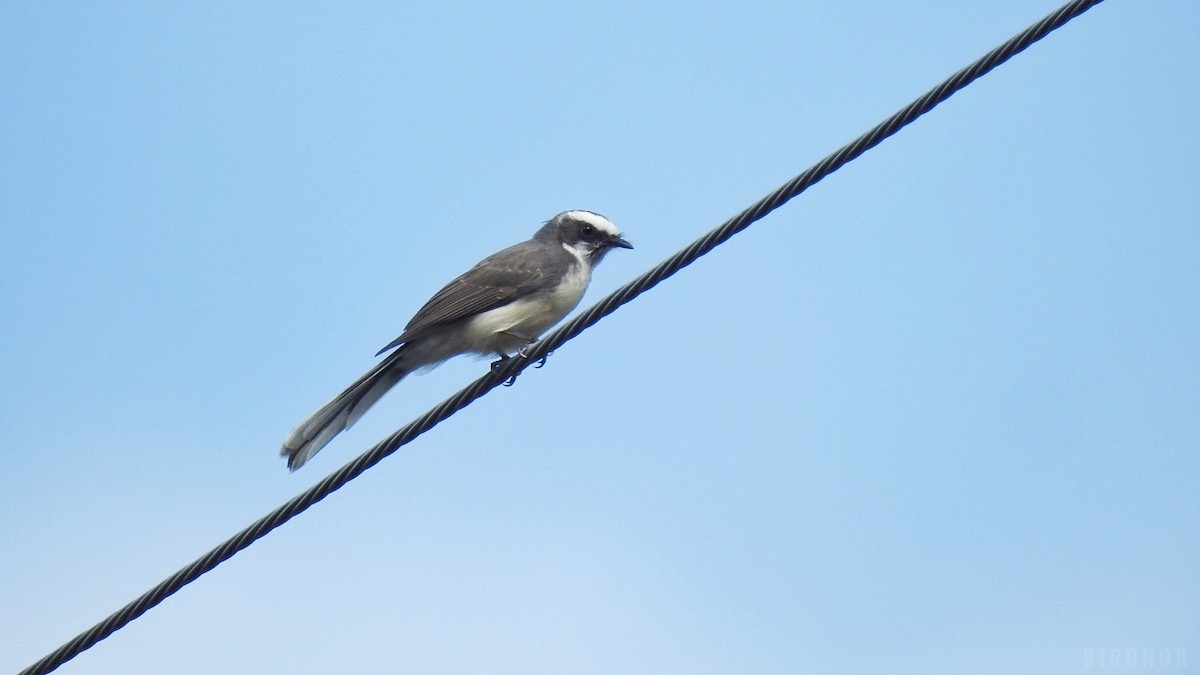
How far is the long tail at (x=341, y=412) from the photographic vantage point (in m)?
8.54

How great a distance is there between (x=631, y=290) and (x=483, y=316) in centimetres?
317

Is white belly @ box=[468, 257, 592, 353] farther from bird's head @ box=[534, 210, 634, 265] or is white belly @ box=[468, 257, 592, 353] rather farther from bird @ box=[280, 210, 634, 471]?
bird's head @ box=[534, 210, 634, 265]

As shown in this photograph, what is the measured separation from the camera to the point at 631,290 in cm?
640

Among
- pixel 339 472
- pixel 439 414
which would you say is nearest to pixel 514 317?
pixel 439 414

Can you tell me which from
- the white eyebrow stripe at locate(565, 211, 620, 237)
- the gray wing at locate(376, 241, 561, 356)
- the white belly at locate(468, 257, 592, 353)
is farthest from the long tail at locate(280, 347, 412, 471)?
the white eyebrow stripe at locate(565, 211, 620, 237)

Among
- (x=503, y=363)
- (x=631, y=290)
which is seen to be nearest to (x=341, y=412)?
(x=503, y=363)

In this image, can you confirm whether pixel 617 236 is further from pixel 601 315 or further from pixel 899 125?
pixel 899 125

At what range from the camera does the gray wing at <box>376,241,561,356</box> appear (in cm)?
938

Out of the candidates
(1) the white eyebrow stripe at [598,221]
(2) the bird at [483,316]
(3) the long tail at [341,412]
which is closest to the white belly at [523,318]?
(2) the bird at [483,316]

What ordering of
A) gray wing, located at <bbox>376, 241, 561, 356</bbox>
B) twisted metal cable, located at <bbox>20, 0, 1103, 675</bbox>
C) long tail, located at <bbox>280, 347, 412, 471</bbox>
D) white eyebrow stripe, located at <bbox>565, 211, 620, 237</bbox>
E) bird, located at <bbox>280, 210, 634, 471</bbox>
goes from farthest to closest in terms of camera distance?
white eyebrow stripe, located at <bbox>565, 211, 620, 237</bbox> → gray wing, located at <bbox>376, 241, 561, 356</bbox> → bird, located at <bbox>280, 210, 634, 471</bbox> → long tail, located at <bbox>280, 347, 412, 471</bbox> → twisted metal cable, located at <bbox>20, 0, 1103, 675</bbox>

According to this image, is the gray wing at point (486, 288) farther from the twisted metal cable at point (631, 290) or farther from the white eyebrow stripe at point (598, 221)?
the twisted metal cable at point (631, 290)

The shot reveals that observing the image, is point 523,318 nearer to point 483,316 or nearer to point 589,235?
point 483,316

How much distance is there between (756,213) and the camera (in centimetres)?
609

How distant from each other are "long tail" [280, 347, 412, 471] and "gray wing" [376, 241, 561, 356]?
0.26 meters
